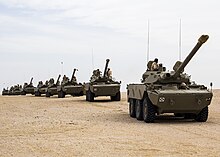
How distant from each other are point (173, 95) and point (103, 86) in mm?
15447

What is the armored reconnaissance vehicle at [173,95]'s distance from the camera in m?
17.4

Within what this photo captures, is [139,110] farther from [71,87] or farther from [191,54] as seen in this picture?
[71,87]

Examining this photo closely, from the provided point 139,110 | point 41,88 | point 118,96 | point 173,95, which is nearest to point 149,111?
point 173,95

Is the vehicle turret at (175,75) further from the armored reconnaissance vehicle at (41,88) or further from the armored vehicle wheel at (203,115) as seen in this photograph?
the armored reconnaissance vehicle at (41,88)

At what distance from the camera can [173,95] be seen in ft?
57.2

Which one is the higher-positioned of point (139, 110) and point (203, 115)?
point (139, 110)

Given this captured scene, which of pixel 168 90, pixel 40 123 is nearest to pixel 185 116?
pixel 168 90

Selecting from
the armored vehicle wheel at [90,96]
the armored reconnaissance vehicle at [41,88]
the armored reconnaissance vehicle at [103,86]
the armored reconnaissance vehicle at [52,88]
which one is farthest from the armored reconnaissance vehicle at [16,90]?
the armored vehicle wheel at [90,96]

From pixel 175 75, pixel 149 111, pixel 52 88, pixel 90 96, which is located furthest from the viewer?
pixel 52 88

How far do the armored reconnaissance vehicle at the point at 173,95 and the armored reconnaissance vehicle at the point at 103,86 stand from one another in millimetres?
12515

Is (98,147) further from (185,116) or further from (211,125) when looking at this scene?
(185,116)

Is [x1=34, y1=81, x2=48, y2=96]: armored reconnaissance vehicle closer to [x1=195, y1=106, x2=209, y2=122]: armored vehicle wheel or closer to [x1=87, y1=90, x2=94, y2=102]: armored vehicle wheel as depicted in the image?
[x1=87, y1=90, x2=94, y2=102]: armored vehicle wheel

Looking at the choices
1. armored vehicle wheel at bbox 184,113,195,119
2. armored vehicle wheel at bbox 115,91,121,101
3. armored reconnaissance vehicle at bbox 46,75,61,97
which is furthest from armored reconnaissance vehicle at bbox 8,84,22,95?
armored vehicle wheel at bbox 184,113,195,119

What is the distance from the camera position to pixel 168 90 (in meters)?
17.8
